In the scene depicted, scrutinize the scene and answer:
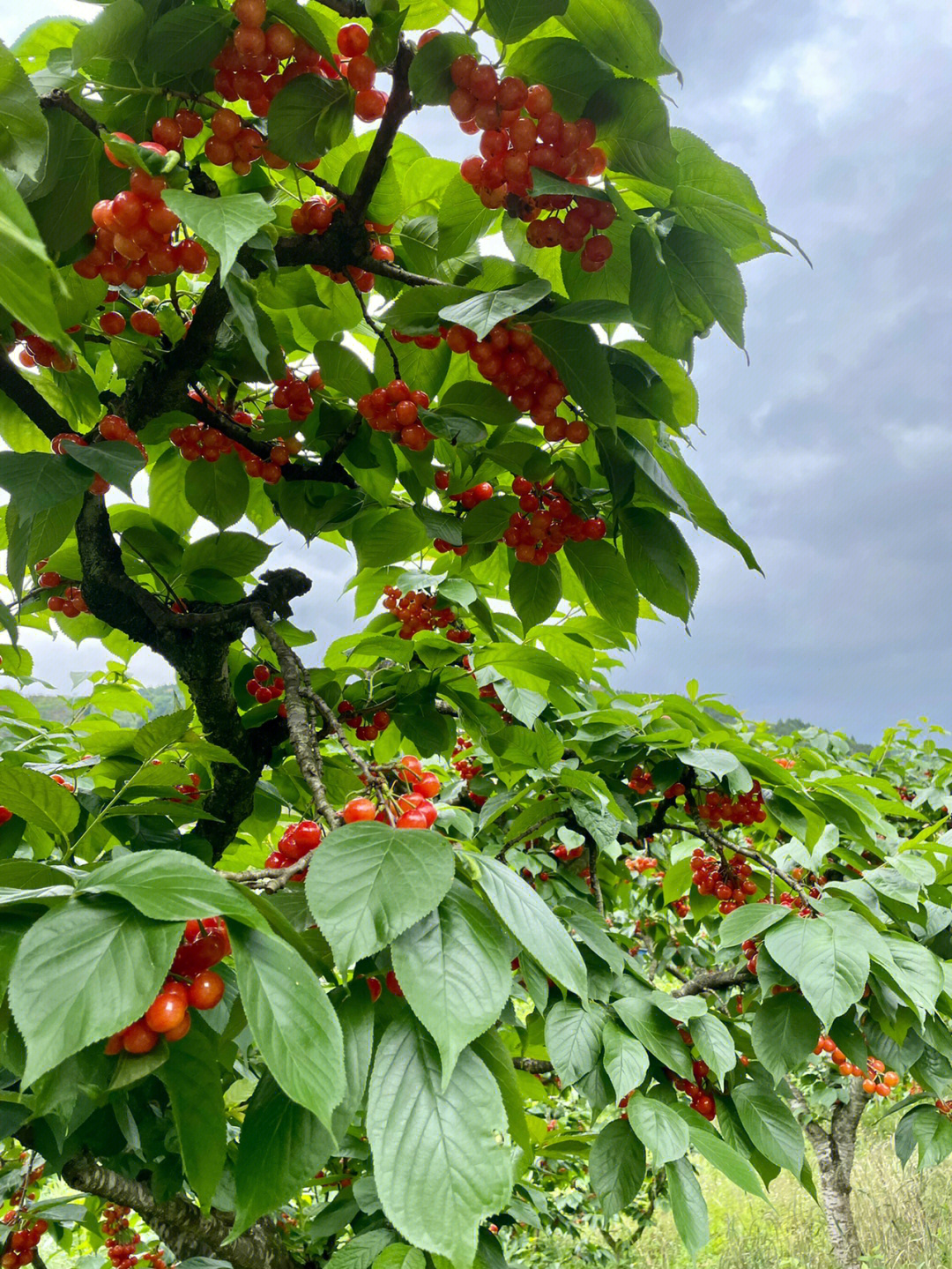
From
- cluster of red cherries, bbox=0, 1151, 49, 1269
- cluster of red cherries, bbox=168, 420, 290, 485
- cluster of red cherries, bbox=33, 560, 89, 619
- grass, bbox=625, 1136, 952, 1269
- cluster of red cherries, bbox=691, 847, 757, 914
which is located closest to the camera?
cluster of red cherries, bbox=168, 420, 290, 485

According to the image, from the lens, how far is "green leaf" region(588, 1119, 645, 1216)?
4.73 feet

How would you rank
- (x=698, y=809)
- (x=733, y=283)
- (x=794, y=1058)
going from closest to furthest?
(x=733, y=283)
(x=794, y=1058)
(x=698, y=809)

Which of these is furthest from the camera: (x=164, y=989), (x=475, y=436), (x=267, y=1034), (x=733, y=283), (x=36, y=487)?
(x=475, y=436)

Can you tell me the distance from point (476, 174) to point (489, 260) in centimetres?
17

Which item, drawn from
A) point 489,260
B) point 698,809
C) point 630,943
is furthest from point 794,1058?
point 630,943

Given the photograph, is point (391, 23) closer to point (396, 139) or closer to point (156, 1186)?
point (396, 139)

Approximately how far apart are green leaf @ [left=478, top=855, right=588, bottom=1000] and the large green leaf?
117 cm

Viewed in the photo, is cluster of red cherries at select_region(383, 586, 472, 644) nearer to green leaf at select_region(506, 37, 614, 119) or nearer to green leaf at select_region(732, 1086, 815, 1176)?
green leaf at select_region(732, 1086, 815, 1176)

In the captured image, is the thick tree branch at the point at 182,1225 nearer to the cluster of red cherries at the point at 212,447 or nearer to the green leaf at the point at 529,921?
the cluster of red cherries at the point at 212,447

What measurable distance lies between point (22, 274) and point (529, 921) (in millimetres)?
516

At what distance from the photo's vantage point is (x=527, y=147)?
94 centimetres

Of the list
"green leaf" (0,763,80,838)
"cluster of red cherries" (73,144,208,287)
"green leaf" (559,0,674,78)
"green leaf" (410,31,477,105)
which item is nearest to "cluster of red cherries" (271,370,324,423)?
"cluster of red cherries" (73,144,208,287)

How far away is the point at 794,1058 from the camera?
5.41ft

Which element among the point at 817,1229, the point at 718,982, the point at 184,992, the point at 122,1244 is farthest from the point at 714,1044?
the point at 817,1229
